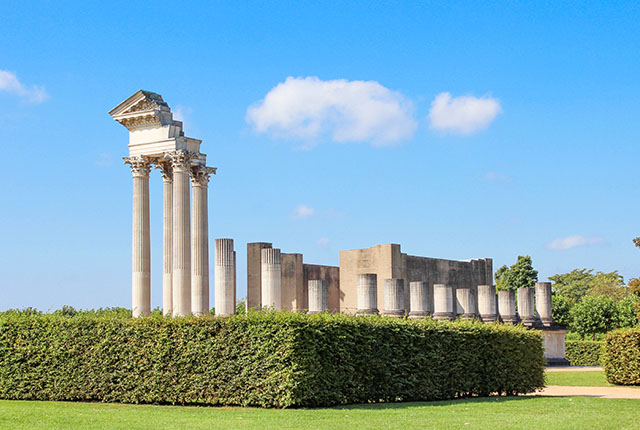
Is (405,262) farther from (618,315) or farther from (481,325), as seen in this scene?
(618,315)

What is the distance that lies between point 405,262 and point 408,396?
23.6m

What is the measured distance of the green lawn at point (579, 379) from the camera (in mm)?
33537

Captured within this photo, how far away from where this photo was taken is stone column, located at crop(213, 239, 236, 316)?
3797 cm

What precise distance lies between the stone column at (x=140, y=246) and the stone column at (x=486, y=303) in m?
17.3

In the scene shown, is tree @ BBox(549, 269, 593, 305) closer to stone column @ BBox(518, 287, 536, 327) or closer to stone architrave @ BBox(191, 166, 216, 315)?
stone column @ BBox(518, 287, 536, 327)

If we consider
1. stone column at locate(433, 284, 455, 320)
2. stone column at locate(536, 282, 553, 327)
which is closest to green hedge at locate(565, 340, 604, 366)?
stone column at locate(536, 282, 553, 327)

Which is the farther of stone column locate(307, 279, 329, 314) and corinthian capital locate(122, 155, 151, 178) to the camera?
corinthian capital locate(122, 155, 151, 178)

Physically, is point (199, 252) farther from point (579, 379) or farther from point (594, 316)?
point (594, 316)

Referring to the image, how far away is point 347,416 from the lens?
19469 mm

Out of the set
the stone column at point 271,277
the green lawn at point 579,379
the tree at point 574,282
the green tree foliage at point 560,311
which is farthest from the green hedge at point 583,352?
the tree at point 574,282

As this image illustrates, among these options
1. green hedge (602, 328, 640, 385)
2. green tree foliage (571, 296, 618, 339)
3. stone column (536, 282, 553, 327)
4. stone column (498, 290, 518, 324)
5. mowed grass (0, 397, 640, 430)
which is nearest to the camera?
mowed grass (0, 397, 640, 430)

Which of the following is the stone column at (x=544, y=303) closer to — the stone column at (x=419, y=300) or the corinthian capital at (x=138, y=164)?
the stone column at (x=419, y=300)

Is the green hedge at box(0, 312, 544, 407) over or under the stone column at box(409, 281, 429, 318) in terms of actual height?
under

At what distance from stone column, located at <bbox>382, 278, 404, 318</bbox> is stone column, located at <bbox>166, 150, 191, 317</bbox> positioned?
9437 millimetres
